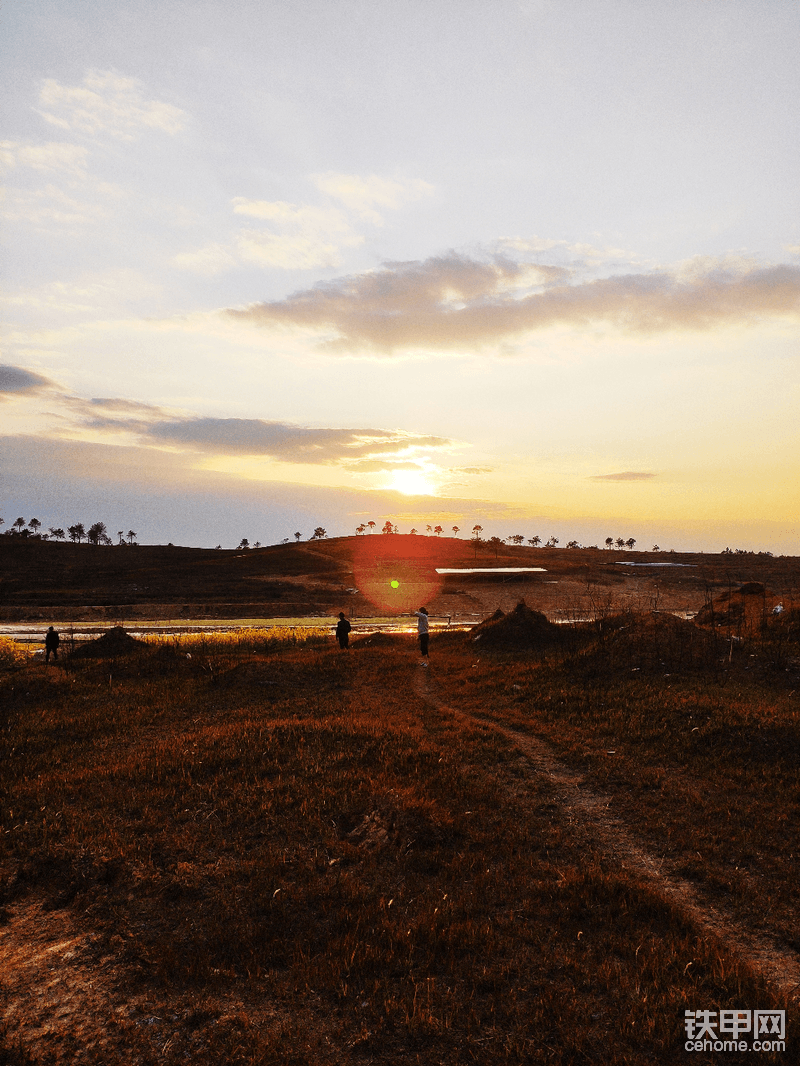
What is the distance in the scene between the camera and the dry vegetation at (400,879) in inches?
228

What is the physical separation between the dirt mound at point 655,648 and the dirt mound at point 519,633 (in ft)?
16.2

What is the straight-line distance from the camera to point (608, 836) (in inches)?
396

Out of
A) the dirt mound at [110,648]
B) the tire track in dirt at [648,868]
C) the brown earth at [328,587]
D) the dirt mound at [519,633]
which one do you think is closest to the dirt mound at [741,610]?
the brown earth at [328,587]

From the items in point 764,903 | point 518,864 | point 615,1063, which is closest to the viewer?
point 615,1063

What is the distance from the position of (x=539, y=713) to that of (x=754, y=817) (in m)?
7.90

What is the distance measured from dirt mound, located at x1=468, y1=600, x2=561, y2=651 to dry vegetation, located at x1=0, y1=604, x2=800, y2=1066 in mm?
10315

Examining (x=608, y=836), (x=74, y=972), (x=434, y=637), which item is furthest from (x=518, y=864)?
(x=434, y=637)

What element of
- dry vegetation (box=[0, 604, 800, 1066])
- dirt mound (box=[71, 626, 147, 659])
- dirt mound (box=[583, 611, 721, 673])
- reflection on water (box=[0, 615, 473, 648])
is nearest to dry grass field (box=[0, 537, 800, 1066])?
dry vegetation (box=[0, 604, 800, 1066])

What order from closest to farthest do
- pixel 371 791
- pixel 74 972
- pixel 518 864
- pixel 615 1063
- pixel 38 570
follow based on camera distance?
pixel 615 1063
pixel 74 972
pixel 518 864
pixel 371 791
pixel 38 570

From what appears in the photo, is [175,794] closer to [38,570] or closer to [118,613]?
[118,613]

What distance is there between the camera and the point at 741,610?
107 ft

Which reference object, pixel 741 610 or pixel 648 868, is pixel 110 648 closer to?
pixel 648 868

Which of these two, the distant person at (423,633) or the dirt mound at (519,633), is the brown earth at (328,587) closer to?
the dirt mound at (519,633)

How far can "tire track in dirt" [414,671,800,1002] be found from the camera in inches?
263
